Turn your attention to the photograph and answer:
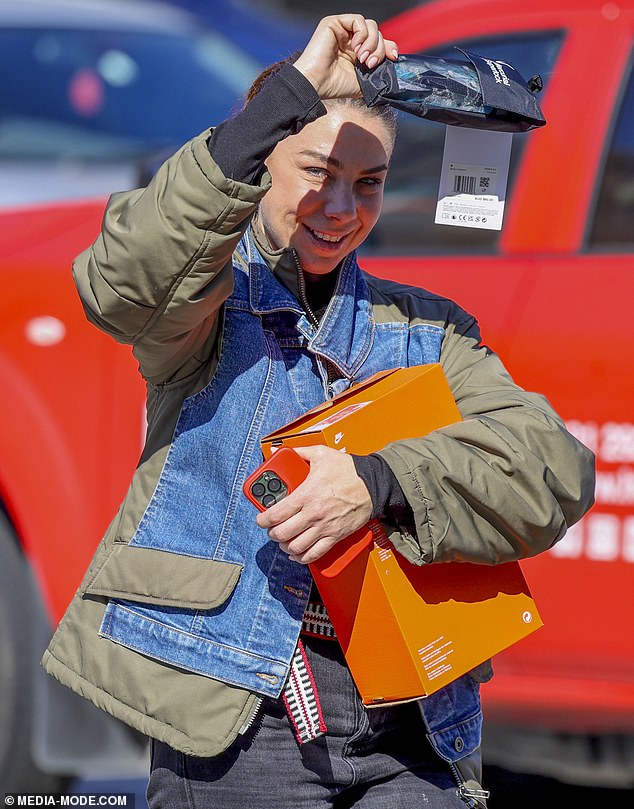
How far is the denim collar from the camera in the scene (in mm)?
1964

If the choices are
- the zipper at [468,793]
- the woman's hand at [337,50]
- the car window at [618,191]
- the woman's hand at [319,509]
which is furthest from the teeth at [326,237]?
the car window at [618,191]

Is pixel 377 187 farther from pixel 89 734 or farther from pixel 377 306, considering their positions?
pixel 89 734

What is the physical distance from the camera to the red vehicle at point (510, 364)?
121 inches

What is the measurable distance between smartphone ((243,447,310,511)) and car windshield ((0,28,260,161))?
5392 mm

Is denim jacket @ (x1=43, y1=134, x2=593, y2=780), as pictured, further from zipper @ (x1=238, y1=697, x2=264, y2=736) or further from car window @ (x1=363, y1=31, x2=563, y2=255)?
car window @ (x1=363, y1=31, x2=563, y2=255)

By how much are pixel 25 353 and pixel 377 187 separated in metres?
1.55

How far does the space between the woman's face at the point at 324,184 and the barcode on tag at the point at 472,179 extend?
12 centimetres

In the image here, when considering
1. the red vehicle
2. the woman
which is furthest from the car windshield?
the woman

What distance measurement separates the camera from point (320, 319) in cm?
203

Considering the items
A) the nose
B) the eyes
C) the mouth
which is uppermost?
the eyes

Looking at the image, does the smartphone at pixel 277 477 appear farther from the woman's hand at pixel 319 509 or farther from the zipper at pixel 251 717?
the zipper at pixel 251 717

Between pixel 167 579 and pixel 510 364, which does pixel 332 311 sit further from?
pixel 510 364

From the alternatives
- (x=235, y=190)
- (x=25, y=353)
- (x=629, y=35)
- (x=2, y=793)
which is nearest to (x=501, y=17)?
(x=629, y=35)

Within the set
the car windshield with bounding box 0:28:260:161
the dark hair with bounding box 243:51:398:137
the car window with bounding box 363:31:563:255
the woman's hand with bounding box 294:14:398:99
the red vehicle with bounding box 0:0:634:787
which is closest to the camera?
the woman's hand with bounding box 294:14:398:99
